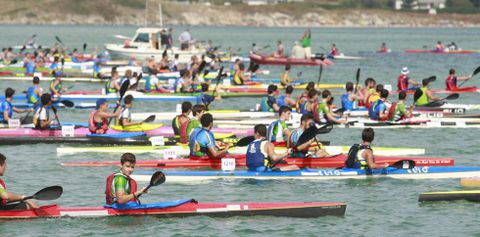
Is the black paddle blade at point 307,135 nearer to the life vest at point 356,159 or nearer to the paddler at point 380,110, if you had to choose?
the life vest at point 356,159

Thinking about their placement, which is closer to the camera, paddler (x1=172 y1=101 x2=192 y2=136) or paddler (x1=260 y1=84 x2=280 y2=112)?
paddler (x1=172 y1=101 x2=192 y2=136)

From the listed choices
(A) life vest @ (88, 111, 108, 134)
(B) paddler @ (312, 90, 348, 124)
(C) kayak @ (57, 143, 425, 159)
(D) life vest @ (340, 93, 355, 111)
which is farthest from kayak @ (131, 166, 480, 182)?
(D) life vest @ (340, 93, 355, 111)

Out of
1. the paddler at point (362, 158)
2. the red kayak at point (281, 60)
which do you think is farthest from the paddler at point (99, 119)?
the red kayak at point (281, 60)

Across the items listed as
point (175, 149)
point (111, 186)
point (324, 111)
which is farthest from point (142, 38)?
point (111, 186)

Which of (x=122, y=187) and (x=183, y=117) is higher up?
(x=183, y=117)

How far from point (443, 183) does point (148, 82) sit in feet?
75.3

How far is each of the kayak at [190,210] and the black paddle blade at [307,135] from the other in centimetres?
397

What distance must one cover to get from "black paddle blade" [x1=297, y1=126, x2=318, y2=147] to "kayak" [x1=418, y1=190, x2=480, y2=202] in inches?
124

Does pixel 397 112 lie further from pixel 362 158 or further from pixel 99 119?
pixel 362 158

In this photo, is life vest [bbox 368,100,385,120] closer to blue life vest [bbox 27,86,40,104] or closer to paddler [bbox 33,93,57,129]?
paddler [bbox 33,93,57,129]

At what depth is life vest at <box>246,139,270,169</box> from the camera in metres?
22.0

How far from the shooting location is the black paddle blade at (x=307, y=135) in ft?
75.3

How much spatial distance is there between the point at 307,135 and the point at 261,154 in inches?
59.5

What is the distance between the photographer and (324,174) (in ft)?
74.7
